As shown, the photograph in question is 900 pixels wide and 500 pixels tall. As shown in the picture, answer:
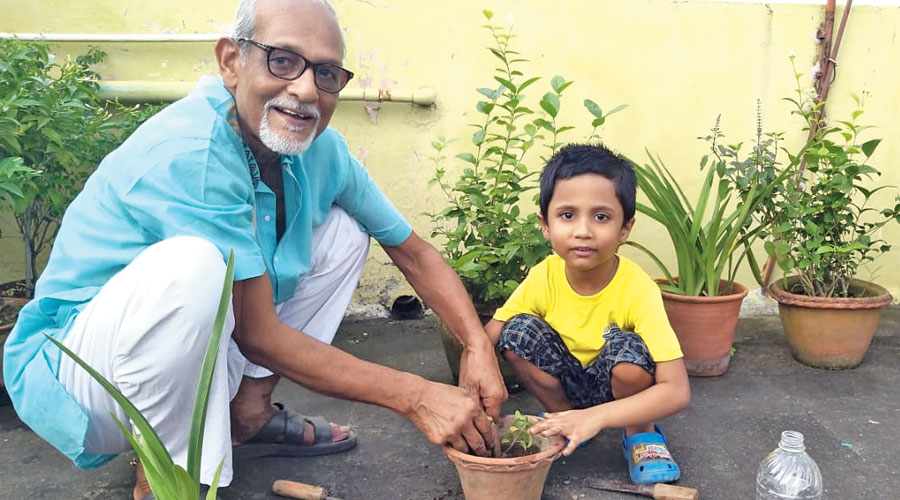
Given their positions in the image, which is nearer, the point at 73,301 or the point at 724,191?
the point at 73,301

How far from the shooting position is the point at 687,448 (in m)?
2.42

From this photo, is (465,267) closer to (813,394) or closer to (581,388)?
(581,388)

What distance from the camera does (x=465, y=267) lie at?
2.72 metres

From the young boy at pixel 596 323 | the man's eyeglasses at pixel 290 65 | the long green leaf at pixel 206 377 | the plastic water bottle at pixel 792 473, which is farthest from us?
the young boy at pixel 596 323

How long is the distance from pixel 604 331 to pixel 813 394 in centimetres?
112

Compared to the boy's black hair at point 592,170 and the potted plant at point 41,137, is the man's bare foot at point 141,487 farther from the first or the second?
the boy's black hair at point 592,170

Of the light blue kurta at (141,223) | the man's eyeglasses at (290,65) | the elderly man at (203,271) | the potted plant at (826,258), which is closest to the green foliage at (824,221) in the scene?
the potted plant at (826,258)

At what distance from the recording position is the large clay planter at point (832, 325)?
3.01 metres

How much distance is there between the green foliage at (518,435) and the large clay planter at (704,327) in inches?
47.0

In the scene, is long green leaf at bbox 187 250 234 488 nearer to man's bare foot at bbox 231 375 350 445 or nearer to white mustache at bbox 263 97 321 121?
white mustache at bbox 263 97 321 121

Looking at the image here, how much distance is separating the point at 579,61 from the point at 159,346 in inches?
101

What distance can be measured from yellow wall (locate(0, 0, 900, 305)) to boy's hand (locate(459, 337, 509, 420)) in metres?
1.53

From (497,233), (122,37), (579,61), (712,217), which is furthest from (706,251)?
(122,37)

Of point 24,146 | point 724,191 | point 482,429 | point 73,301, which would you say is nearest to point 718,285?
point 724,191
